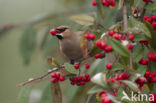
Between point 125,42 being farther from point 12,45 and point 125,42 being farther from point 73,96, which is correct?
point 12,45

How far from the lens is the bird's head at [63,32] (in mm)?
2771

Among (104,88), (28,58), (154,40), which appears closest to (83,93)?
(28,58)

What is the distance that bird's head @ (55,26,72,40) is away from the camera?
2771 millimetres

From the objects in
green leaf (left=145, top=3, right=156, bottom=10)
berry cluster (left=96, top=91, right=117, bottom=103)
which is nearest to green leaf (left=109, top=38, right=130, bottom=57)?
berry cluster (left=96, top=91, right=117, bottom=103)

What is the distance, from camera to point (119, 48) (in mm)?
1628

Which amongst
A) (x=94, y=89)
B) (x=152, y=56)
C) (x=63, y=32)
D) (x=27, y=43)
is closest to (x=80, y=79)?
(x=152, y=56)

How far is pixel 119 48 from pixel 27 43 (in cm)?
241

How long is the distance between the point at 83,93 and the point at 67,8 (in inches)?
69.0

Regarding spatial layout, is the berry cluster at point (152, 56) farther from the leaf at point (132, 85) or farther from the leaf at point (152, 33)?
the leaf at point (132, 85)

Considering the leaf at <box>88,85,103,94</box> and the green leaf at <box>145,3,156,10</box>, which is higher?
the green leaf at <box>145,3,156,10</box>

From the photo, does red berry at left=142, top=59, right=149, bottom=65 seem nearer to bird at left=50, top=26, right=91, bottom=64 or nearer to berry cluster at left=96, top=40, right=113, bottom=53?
berry cluster at left=96, top=40, right=113, bottom=53

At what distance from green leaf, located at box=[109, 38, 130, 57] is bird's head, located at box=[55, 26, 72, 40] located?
1.11m

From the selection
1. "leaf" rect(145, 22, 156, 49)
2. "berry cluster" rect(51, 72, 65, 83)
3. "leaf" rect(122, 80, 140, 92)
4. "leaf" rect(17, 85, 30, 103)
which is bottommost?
"leaf" rect(17, 85, 30, 103)

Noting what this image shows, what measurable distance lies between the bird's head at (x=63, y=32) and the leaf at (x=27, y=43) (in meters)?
1.09
